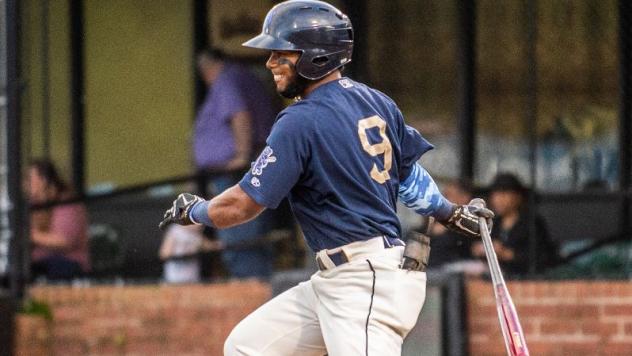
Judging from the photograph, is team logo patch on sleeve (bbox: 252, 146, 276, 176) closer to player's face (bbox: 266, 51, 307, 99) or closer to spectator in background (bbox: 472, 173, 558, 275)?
player's face (bbox: 266, 51, 307, 99)

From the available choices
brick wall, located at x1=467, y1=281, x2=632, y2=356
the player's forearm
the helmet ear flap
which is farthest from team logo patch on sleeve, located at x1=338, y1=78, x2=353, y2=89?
brick wall, located at x1=467, y1=281, x2=632, y2=356

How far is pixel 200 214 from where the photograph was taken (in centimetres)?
642

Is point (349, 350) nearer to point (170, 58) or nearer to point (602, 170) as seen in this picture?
point (602, 170)

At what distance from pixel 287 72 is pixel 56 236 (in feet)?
14.6

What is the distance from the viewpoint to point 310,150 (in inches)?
248

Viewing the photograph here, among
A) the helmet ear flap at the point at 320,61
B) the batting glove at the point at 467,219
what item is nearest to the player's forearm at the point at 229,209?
the helmet ear flap at the point at 320,61

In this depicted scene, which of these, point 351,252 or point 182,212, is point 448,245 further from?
point 182,212

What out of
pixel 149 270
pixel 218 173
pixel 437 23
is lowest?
pixel 149 270

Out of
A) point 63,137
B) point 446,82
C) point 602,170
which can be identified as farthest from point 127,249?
point 602,170

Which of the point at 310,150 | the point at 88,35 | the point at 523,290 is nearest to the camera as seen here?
the point at 310,150

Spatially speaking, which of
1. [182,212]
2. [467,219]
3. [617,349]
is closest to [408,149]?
[467,219]

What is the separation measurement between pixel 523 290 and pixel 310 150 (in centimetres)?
374

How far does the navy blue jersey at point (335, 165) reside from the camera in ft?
20.5

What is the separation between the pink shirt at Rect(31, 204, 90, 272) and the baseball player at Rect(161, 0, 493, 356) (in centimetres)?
423
